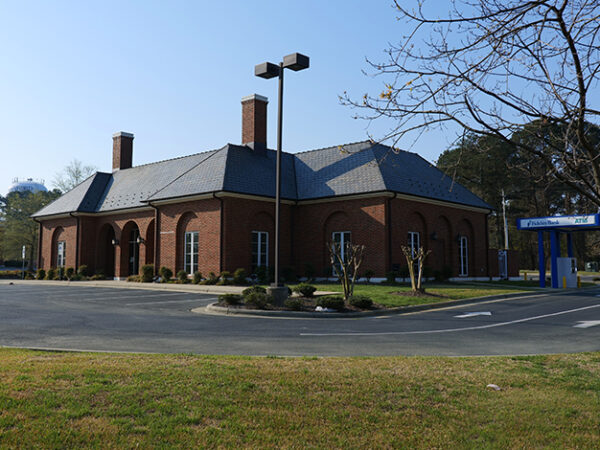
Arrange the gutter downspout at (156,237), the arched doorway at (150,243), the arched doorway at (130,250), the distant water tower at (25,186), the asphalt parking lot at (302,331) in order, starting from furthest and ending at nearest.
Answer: the distant water tower at (25,186)
the arched doorway at (130,250)
the arched doorway at (150,243)
the gutter downspout at (156,237)
the asphalt parking lot at (302,331)

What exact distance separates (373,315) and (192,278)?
14093 millimetres

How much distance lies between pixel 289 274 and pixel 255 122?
9701 mm

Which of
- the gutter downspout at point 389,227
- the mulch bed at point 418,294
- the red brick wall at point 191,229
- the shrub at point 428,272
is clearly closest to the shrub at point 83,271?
the red brick wall at point 191,229

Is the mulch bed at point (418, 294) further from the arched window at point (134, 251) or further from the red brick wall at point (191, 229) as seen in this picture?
the arched window at point (134, 251)

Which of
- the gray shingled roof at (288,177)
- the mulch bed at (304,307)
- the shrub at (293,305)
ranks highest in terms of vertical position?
the gray shingled roof at (288,177)

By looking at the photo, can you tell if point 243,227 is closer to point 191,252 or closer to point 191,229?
point 191,229

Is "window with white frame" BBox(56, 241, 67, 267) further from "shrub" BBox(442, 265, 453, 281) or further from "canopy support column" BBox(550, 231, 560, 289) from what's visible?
"canopy support column" BBox(550, 231, 560, 289)

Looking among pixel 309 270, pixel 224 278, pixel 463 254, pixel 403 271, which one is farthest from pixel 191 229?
pixel 463 254

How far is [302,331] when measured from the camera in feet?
37.1

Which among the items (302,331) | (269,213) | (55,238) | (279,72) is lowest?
(302,331)

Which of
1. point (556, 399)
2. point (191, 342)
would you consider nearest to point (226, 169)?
point (191, 342)

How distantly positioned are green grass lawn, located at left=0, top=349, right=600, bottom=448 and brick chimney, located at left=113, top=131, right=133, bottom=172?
3483cm

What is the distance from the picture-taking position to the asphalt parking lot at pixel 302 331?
895cm

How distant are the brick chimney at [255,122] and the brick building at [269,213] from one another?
61 mm
